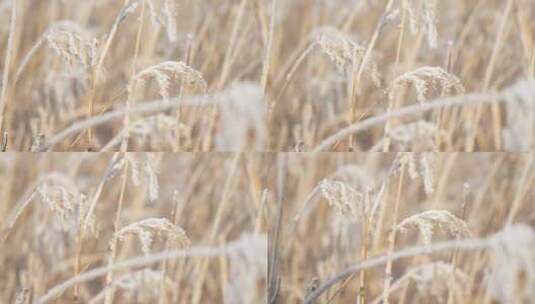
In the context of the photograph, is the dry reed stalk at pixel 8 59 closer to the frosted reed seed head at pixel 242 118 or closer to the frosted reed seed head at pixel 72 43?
the frosted reed seed head at pixel 72 43

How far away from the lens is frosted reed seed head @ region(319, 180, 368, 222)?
214 centimetres

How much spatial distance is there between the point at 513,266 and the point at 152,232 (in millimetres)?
833

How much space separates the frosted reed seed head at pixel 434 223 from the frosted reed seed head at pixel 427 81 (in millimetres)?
266

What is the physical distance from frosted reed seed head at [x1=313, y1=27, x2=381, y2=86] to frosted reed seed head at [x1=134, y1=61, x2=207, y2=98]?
11.6 inches

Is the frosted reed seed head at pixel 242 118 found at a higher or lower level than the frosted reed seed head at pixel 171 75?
lower

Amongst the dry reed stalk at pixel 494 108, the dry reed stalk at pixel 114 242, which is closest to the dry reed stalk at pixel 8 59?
the dry reed stalk at pixel 114 242

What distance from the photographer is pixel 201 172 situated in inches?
85.4

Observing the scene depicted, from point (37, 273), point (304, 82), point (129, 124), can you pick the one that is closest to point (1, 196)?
point (37, 273)

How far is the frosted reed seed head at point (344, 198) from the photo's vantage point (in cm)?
214

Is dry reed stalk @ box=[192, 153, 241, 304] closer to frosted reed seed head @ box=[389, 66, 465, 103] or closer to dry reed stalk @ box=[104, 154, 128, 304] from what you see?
dry reed stalk @ box=[104, 154, 128, 304]

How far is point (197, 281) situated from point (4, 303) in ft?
1.49

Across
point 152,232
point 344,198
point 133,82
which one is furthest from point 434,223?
point 133,82

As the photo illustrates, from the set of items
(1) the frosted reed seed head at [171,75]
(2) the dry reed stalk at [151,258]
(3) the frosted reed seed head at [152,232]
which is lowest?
(2) the dry reed stalk at [151,258]

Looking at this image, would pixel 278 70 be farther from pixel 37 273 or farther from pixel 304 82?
pixel 37 273
